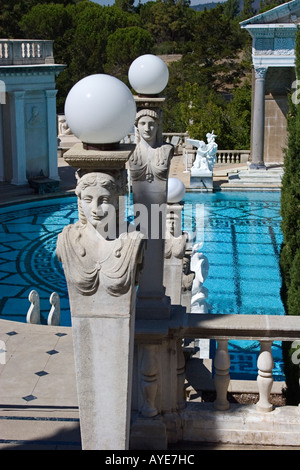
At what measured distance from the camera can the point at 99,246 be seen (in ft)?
12.3

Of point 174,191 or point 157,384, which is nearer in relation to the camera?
point 157,384

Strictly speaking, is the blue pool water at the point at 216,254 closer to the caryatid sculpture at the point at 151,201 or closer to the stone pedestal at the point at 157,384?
the stone pedestal at the point at 157,384

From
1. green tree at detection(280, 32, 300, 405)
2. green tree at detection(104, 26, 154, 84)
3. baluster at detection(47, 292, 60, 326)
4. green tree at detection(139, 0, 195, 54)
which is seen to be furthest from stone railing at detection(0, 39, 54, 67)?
green tree at detection(139, 0, 195, 54)

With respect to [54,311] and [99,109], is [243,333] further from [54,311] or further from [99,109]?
[54,311]

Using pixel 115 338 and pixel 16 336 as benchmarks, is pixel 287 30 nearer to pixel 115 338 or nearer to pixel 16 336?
pixel 16 336

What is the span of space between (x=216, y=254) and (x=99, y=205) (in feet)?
41.5

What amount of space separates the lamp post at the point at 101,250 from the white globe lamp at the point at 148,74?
123 cm

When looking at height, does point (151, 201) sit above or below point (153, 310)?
above

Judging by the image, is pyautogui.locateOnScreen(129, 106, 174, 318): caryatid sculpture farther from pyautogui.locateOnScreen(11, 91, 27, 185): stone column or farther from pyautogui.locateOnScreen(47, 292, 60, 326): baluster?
pyautogui.locateOnScreen(11, 91, 27, 185): stone column

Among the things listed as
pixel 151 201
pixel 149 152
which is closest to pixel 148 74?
pixel 149 152

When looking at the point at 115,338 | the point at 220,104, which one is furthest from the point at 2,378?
the point at 220,104

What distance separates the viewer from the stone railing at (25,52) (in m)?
21.6

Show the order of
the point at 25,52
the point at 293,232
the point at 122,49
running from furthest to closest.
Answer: the point at 122,49, the point at 25,52, the point at 293,232
